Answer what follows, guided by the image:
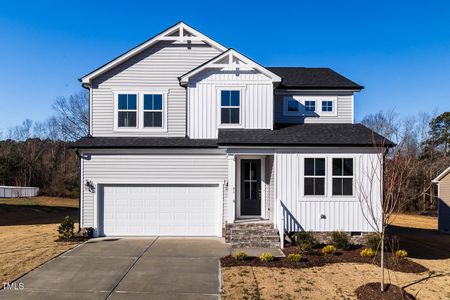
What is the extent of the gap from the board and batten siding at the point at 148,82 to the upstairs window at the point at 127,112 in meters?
0.35

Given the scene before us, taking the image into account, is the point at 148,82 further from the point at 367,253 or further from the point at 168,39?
the point at 367,253

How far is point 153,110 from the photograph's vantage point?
14.4 m

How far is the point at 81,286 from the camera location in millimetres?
7801

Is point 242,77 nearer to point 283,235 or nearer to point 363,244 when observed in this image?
point 283,235

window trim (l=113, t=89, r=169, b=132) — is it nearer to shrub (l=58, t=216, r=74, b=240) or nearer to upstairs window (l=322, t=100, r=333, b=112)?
shrub (l=58, t=216, r=74, b=240)

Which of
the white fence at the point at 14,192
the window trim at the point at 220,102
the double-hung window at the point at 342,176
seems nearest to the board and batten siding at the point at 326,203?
the double-hung window at the point at 342,176

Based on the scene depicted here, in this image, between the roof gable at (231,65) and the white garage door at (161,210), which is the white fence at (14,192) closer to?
the white garage door at (161,210)

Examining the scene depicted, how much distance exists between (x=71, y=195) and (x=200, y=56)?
1243 inches

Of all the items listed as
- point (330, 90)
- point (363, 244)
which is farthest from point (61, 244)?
point (330, 90)

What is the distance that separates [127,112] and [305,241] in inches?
357

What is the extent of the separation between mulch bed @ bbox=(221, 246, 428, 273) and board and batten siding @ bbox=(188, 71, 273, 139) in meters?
Answer: 5.66

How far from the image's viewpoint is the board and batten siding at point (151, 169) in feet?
44.3

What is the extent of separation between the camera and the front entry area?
13.9 metres

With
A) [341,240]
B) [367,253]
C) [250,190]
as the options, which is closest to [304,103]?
[250,190]
